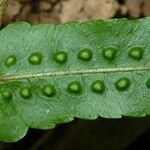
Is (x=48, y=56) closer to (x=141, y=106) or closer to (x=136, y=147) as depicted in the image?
(x=141, y=106)

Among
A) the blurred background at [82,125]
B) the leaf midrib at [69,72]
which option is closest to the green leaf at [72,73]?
the leaf midrib at [69,72]

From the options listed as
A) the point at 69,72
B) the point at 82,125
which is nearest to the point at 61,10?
the point at 82,125

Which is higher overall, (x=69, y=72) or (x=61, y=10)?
(x=69, y=72)

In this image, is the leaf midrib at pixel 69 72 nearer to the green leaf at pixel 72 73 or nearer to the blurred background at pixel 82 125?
the green leaf at pixel 72 73

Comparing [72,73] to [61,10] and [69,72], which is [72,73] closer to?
[69,72]

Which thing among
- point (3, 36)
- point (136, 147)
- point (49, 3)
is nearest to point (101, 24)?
point (3, 36)

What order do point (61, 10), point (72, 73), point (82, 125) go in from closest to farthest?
point (72, 73) < point (82, 125) < point (61, 10)
